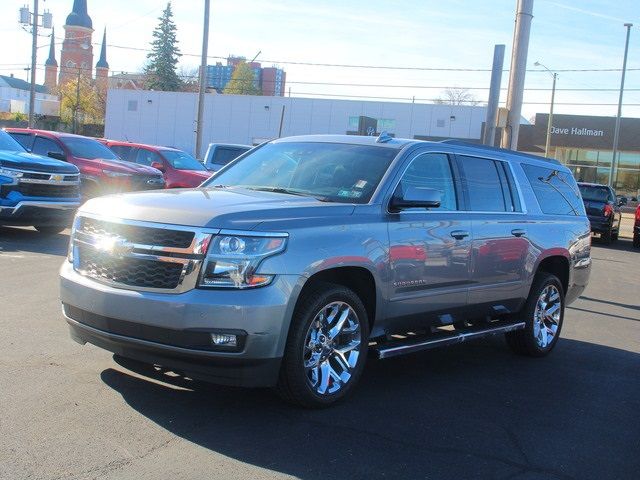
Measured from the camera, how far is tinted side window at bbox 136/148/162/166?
19244 mm

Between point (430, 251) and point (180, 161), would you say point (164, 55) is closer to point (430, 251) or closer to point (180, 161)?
point (180, 161)

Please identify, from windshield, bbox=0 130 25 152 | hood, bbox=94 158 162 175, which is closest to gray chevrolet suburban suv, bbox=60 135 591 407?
windshield, bbox=0 130 25 152

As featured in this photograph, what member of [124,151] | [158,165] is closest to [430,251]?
[158,165]

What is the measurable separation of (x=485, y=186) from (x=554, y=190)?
1533mm

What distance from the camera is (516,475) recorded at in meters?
4.15

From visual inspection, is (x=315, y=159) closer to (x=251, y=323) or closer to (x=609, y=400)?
(x=251, y=323)

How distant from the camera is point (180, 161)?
766 inches

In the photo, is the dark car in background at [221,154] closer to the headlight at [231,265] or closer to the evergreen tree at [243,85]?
the headlight at [231,265]

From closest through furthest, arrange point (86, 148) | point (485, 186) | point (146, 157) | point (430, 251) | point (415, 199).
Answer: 1. point (415, 199)
2. point (430, 251)
3. point (485, 186)
4. point (86, 148)
5. point (146, 157)

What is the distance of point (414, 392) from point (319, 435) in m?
1.34

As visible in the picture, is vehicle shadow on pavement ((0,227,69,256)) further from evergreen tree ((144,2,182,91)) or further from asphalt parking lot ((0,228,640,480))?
evergreen tree ((144,2,182,91))

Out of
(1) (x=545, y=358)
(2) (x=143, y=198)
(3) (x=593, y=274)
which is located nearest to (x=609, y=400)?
(1) (x=545, y=358)

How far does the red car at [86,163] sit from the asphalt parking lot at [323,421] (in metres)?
8.93

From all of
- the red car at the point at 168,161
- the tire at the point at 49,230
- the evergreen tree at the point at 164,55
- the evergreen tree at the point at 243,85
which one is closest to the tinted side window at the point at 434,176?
the tire at the point at 49,230
